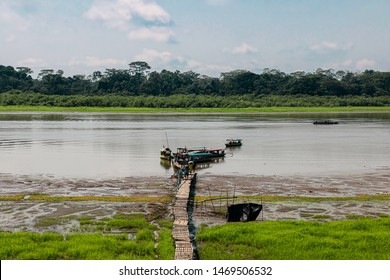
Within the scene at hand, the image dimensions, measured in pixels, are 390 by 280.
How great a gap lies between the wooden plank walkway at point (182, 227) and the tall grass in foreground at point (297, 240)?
52 centimetres

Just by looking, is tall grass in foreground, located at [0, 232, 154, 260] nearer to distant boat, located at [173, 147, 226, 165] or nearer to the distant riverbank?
distant boat, located at [173, 147, 226, 165]

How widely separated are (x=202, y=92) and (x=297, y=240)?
170141mm

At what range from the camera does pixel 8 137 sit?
68375 millimetres

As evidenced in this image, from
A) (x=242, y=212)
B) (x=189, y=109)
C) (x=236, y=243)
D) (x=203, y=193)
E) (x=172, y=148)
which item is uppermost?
(x=189, y=109)

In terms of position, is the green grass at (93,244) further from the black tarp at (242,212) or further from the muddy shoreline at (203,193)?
the black tarp at (242,212)

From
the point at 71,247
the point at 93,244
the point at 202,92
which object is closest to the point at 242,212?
the point at 93,244

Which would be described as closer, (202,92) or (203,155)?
(203,155)

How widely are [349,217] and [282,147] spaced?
34.9m

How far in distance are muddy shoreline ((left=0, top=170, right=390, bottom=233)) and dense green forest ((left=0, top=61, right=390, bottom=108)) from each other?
13050 cm

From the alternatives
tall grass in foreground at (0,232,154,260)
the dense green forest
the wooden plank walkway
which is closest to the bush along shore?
the dense green forest

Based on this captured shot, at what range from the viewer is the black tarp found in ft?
70.9

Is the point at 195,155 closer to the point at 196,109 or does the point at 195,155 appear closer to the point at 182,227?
the point at 182,227

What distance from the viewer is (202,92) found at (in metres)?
186

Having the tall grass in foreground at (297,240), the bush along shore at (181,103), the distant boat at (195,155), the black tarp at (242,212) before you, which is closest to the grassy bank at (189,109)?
the bush along shore at (181,103)
